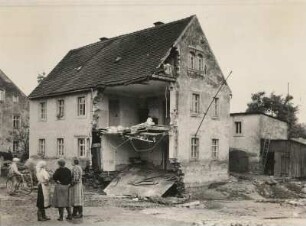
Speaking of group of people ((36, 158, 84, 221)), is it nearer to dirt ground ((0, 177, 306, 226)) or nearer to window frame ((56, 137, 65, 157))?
dirt ground ((0, 177, 306, 226))

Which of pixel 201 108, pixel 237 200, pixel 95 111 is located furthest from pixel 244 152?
pixel 95 111

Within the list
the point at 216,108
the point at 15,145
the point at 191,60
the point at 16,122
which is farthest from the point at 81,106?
the point at 16,122

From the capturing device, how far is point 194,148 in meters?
25.2

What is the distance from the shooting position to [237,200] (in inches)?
891

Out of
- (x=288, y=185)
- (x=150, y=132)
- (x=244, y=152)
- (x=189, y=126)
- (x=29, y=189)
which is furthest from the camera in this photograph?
(x=244, y=152)

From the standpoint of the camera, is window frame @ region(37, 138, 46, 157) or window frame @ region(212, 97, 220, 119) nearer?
window frame @ region(212, 97, 220, 119)

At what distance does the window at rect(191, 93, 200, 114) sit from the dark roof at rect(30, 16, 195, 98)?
327 cm

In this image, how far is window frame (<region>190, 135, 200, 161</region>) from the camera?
81.6 feet

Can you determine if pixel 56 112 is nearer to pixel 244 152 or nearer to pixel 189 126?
pixel 189 126

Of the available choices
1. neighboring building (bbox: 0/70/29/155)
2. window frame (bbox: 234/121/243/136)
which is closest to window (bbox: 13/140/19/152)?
neighboring building (bbox: 0/70/29/155)

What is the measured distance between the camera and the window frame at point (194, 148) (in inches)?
979

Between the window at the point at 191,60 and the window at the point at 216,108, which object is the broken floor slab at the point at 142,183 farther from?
the window at the point at 191,60

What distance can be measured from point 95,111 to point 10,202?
8.34 meters

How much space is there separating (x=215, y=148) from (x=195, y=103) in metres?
3.40
